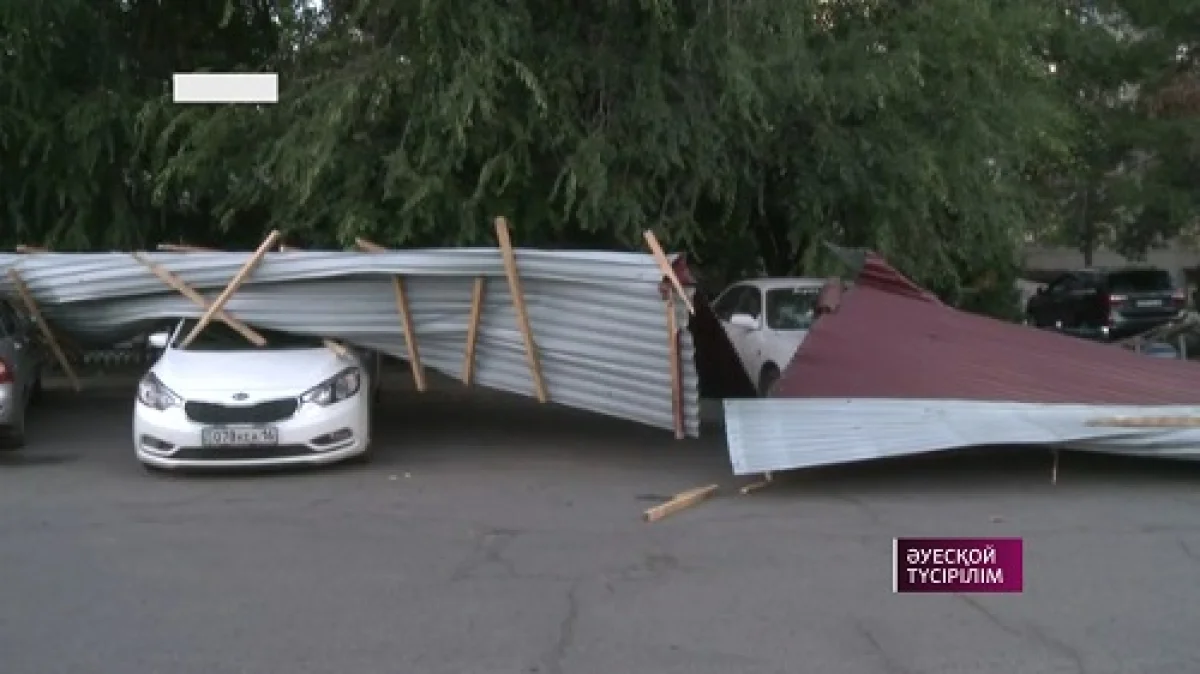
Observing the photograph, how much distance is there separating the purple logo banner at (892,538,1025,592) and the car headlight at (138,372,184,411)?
5706 mm

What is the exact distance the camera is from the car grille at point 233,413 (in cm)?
1028

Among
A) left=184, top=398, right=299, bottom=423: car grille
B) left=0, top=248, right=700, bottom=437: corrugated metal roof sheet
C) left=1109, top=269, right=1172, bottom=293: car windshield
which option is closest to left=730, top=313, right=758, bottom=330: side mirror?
left=0, top=248, right=700, bottom=437: corrugated metal roof sheet

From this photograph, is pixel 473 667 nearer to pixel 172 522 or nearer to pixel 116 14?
pixel 172 522

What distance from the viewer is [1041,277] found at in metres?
40.9

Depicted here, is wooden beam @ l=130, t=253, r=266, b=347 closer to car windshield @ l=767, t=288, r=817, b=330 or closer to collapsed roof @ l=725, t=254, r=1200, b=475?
collapsed roof @ l=725, t=254, r=1200, b=475

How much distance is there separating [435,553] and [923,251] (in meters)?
9.73

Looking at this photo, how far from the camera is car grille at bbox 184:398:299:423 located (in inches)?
405

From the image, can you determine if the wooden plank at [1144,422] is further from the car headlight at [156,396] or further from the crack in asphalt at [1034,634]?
the car headlight at [156,396]

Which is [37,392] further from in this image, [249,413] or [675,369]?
[675,369]

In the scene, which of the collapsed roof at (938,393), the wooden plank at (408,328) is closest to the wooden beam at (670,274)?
the collapsed roof at (938,393)

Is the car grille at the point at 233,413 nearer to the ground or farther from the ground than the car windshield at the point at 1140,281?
farther from the ground

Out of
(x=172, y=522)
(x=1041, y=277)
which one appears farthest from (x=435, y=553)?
(x=1041, y=277)

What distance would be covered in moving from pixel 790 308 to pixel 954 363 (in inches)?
154

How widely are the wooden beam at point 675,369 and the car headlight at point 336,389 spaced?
2463 millimetres
